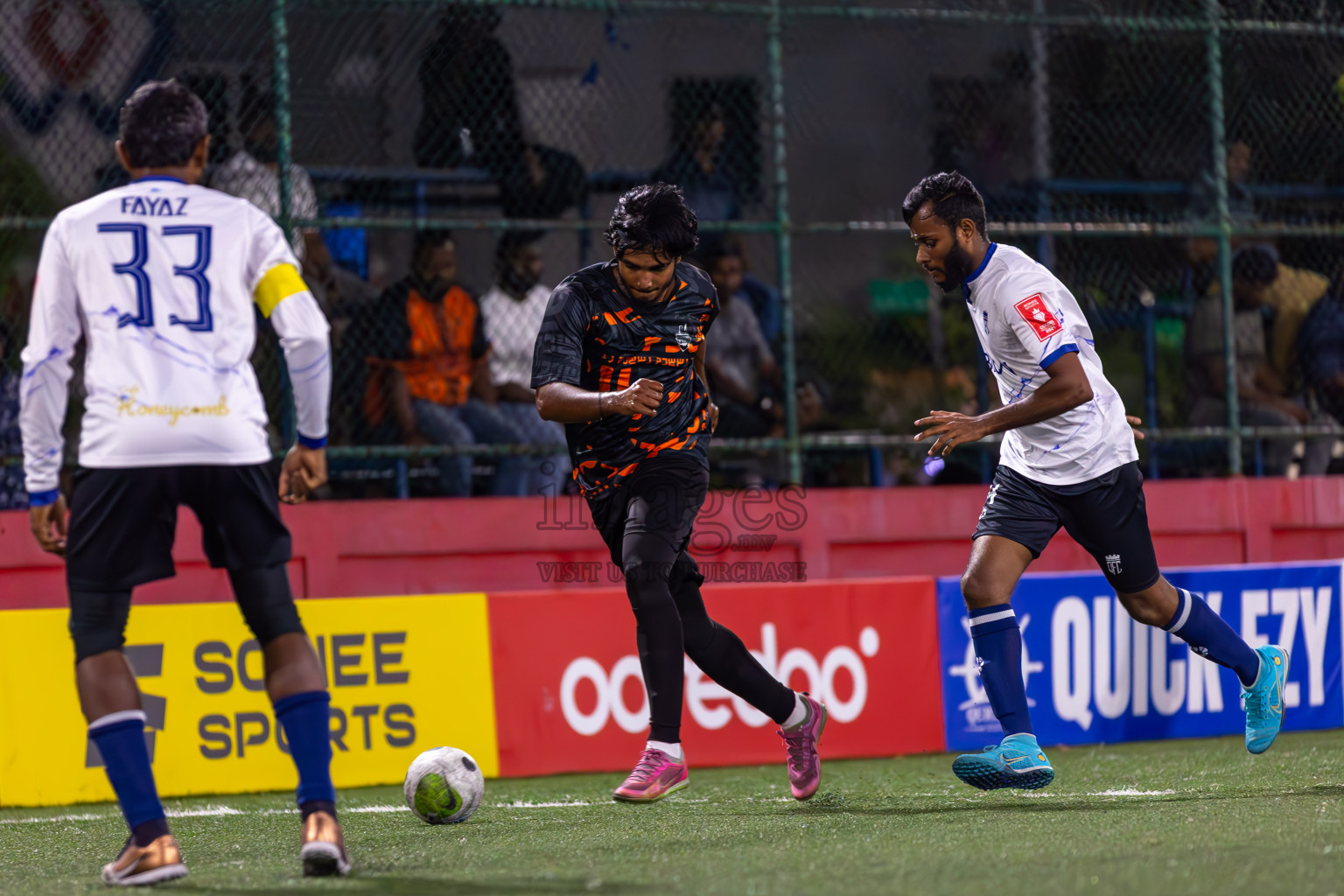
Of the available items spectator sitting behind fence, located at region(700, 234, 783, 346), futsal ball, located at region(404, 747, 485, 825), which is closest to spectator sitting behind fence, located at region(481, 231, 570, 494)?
spectator sitting behind fence, located at region(700, 234, 783, 346)

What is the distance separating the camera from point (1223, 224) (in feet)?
30.5

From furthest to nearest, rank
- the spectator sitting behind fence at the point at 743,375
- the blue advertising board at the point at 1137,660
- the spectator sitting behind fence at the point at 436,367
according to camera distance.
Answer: the spectator sitting behind fence at the point at 743,375 < the spectator sitting behind fence at the point at 436,367 < the blue advertising board at the point at 1137,660

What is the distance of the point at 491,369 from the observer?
8.29m

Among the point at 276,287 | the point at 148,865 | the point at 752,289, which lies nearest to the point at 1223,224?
the point at 752,289

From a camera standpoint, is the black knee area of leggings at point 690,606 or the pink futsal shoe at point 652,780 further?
the black knee area of leggings at point 690,606

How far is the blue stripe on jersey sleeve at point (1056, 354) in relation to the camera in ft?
16.4

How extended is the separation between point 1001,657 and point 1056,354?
104 cm

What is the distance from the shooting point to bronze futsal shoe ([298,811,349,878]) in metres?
3.69

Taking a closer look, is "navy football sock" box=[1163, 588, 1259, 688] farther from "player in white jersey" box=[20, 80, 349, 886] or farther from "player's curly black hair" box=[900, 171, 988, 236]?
"player in white jersey" box=[20, 80, 349, 886]

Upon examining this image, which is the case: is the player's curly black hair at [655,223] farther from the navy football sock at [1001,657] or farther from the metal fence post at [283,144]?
the metal fence post at [283,144]

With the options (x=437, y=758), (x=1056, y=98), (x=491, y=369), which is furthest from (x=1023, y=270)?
(x=1056, y=98)

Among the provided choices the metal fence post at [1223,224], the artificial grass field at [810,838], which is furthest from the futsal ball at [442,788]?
the metal fence post at [1223,224]

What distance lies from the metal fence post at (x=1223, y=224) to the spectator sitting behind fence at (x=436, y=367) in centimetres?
417

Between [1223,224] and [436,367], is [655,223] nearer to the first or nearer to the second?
[436,367]
